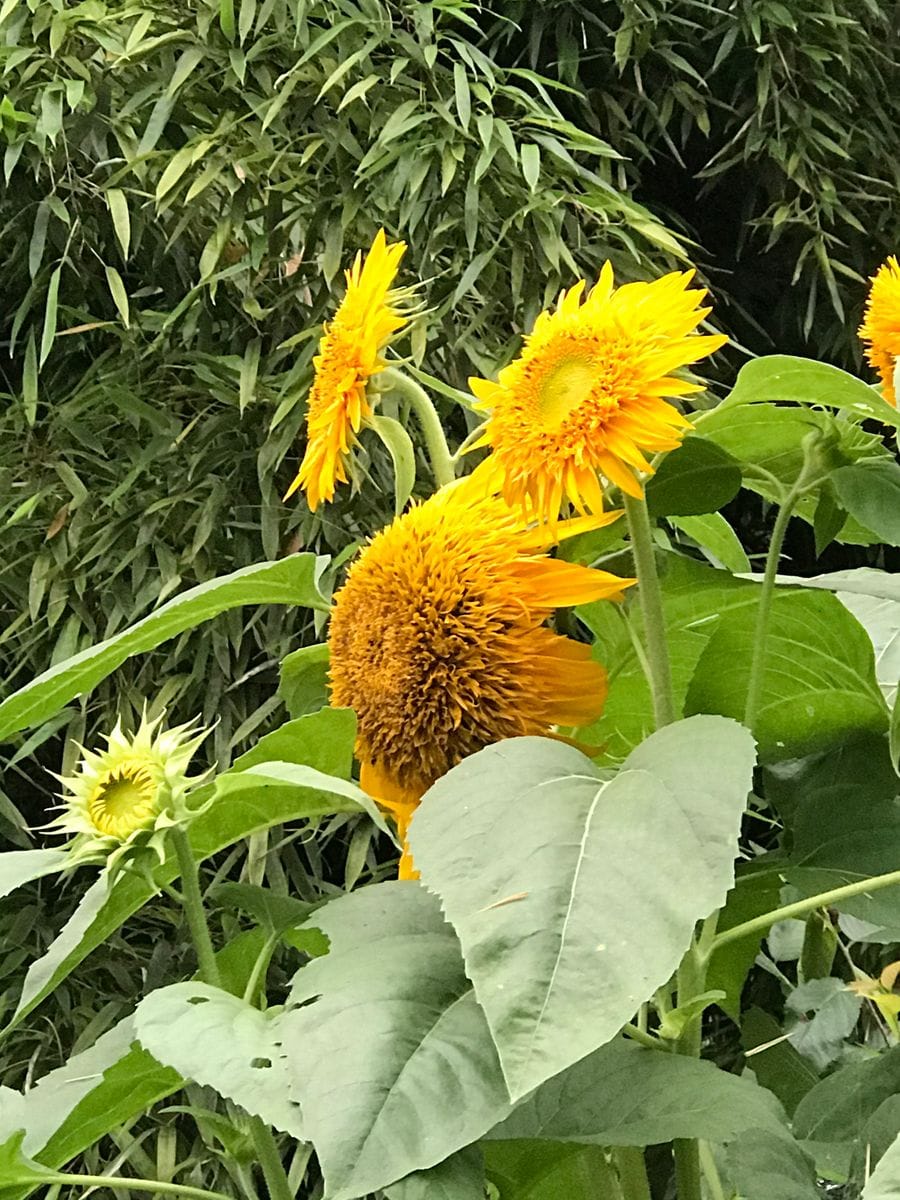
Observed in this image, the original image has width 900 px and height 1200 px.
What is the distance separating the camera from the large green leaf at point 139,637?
11.2 inches

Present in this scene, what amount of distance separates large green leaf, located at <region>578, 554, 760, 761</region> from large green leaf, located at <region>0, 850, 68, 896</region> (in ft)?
0.45

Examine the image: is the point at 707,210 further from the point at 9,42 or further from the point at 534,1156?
the point at 534,1156

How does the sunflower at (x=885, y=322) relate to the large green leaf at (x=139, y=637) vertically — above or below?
above

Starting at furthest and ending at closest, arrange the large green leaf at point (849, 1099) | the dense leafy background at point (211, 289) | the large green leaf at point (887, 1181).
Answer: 1. the dense leafy background at point (211, 289)
2. the large green leaf at point (849, 1099)
3. the large green leaf at point (887, 1181)

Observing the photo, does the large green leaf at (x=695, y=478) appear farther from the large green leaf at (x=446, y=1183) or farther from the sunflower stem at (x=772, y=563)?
the large green leaf at (x=446, y=1183)

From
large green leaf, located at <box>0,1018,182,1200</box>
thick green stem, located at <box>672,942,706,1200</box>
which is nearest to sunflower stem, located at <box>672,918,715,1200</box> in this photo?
thick green stem, located at <box>672,942,706,1200</box>

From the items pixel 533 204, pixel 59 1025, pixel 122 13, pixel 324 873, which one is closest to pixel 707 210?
pixel 533 204

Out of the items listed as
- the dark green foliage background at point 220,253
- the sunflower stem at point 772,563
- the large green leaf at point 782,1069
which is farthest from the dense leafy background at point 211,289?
the sunflower stem at point 772,563

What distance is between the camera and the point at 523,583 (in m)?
0.26

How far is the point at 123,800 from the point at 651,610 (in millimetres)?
121

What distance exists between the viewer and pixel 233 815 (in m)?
0.28

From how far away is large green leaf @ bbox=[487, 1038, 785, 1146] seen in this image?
21 cm

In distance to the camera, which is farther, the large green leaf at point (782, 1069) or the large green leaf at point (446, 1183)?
the large green leaf at point (782, 1069)

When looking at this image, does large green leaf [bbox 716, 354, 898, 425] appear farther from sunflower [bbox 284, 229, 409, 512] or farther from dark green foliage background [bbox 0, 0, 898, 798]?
dark green foliage background [bbox 0, 0, 898, 798]
